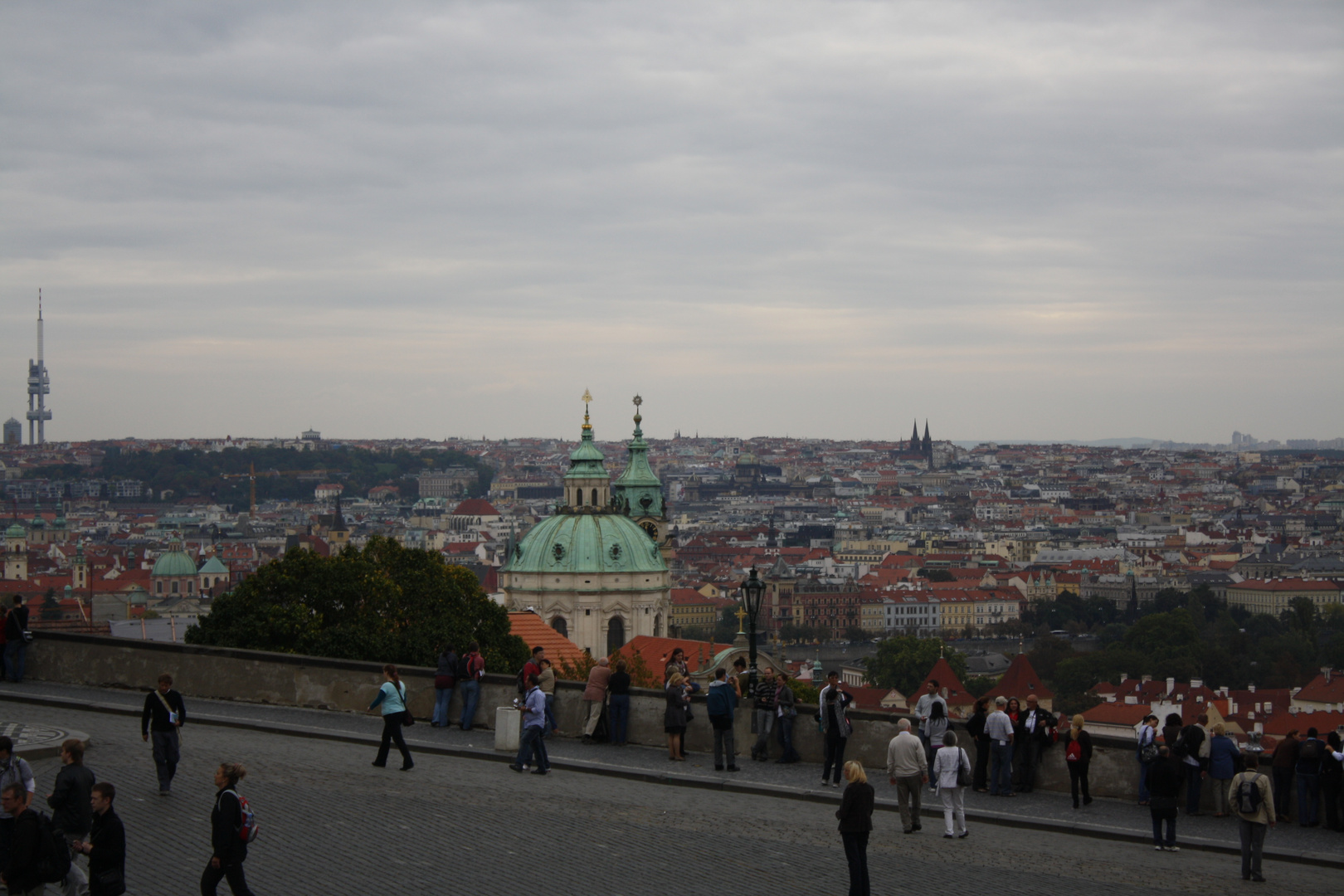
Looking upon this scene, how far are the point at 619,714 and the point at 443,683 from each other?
1552mm

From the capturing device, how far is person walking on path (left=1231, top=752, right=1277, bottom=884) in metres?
11.7

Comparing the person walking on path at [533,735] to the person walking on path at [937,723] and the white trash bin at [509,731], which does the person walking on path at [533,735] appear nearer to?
the white trash bin at [509,731]

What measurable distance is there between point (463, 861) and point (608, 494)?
43597 millimetres

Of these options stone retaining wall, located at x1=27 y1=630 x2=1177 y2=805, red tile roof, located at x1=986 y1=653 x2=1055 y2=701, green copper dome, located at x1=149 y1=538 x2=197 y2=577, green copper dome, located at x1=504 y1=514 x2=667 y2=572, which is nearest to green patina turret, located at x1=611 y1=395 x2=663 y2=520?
green copper dome, located at x1=504 y1=514 x2=667 y2=572

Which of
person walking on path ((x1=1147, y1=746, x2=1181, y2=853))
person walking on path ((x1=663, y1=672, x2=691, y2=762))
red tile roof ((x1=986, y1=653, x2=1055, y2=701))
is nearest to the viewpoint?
person walking on path ((x1=1147, y1=746, x2=1181, y2=853))

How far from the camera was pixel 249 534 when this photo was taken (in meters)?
191

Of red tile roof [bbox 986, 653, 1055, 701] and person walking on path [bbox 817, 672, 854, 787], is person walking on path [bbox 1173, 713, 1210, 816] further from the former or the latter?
red tile roof [bbox 986, 653, 1055, 701]

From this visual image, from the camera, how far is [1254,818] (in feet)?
38.5

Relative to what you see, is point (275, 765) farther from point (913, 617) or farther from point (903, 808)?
point (913, 617)

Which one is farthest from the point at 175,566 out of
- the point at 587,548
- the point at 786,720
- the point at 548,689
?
the point at 786,720

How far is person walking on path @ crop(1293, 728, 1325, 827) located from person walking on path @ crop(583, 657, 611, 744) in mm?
5355

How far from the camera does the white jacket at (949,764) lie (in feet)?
41.3

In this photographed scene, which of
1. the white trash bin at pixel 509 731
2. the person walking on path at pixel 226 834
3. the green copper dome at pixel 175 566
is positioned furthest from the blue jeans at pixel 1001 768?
the green copper dome at pixel 175 566

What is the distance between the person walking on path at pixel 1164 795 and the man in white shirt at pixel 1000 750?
1592 mm
